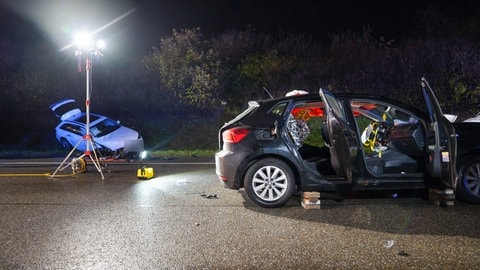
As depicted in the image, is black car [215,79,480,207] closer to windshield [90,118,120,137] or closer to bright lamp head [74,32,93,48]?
bright lamp head [74,32,93,48]

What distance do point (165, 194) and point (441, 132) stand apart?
4.34m

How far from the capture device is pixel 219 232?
17.3 ft

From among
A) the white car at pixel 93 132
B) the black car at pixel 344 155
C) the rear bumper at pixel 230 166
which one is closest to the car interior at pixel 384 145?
the black car at pixel 344 155

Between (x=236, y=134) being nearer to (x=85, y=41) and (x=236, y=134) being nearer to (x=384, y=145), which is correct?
(x=384, y=145)

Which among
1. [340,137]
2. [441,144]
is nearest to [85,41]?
[340,137]

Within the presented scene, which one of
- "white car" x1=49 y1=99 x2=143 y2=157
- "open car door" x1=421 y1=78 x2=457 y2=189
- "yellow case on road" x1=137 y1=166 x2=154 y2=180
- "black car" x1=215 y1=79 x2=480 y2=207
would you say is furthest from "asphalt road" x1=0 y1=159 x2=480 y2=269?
"white car" x1=49 y1=99 x2=143 y2=157

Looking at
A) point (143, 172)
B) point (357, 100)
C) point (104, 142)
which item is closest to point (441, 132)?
point (357, 100)

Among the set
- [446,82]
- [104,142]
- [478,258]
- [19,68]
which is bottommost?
[478,258]

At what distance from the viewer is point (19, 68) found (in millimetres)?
24406

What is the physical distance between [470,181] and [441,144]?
925 millimetres

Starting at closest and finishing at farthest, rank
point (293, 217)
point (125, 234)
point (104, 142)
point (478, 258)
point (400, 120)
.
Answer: point (478, 258) < point (125, 234) < point (293, 217) < point (400, 120) < point (104, 142)

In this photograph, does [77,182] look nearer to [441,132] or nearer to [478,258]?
[441,132]

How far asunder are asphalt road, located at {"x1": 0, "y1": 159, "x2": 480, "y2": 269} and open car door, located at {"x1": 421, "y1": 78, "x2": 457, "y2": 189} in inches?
19.3

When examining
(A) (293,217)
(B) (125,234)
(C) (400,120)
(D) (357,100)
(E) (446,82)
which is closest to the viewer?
(B) (125,234)
